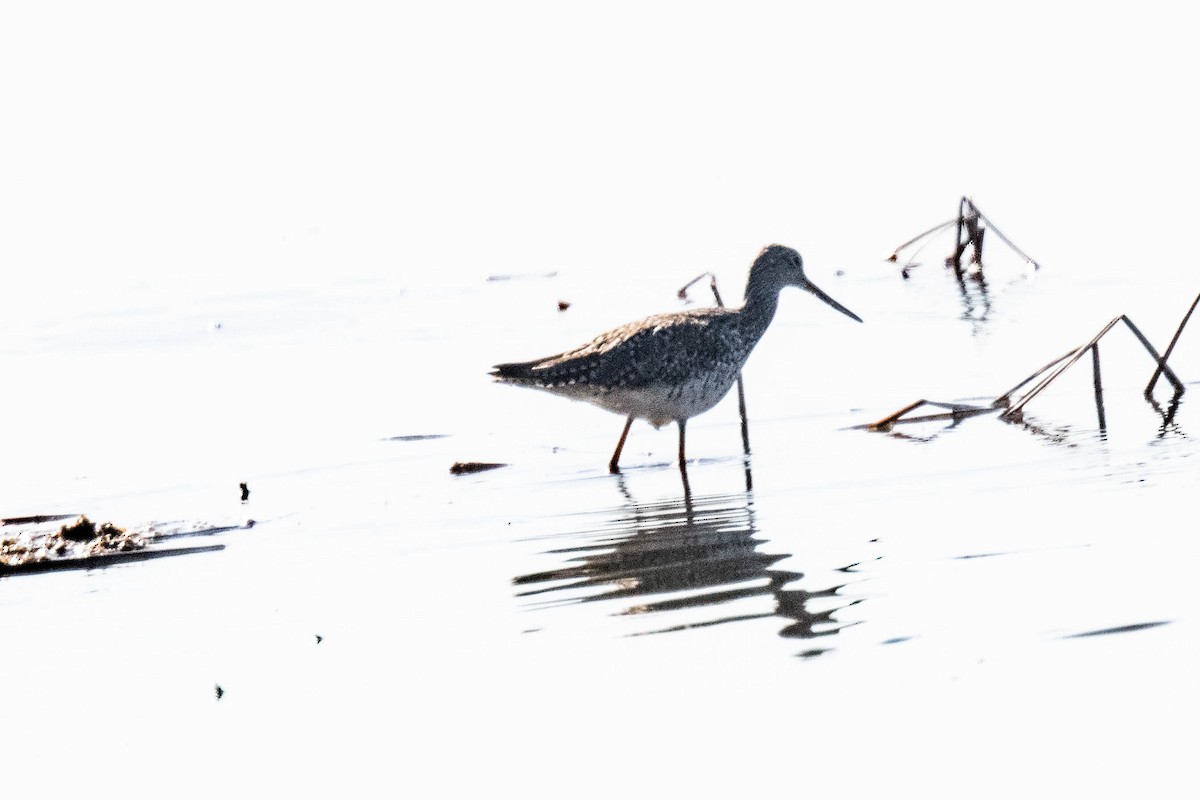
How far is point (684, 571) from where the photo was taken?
274 inches

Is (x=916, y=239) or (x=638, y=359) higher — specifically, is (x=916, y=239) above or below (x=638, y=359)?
above

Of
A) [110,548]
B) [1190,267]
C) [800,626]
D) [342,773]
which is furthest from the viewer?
[1190,267]

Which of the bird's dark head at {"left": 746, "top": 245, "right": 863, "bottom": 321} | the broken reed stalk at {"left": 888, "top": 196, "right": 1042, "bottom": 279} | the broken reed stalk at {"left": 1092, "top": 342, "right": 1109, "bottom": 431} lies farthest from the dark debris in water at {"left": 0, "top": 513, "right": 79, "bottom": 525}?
the broken reed stalk at {"left": 888, "top": 196, "right": 1042, "bottom": 279}

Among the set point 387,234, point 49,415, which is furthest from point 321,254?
point 49,415

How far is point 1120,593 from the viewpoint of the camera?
5.88 metres

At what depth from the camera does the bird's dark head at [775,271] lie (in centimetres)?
1141

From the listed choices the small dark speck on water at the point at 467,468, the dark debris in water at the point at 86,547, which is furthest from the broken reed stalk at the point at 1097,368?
the dark debris in water at the point at 86,547

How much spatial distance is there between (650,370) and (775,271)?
2.01 metres

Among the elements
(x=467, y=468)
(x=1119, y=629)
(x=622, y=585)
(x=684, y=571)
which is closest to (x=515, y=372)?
(x=467, y=468)

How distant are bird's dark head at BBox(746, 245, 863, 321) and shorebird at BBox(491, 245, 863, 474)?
2.98ft

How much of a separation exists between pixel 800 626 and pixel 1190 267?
1072 cm

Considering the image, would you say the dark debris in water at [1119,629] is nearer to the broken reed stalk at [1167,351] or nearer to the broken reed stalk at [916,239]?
the broken reed stalk at [1167,351]

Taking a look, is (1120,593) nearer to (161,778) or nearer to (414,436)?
(161,778)

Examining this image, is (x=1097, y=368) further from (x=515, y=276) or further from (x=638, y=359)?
(x=515, y=276)
